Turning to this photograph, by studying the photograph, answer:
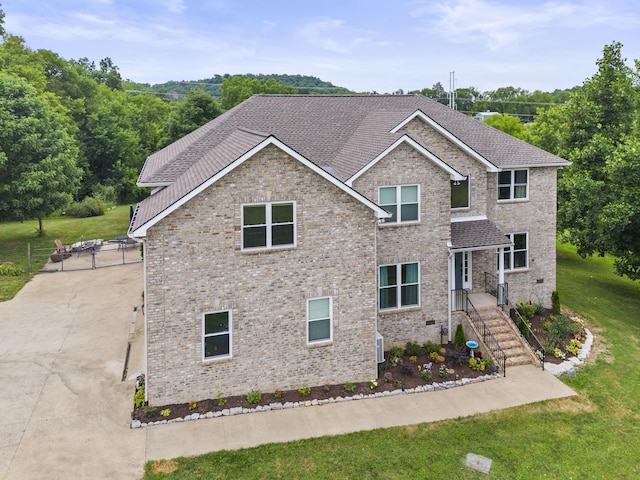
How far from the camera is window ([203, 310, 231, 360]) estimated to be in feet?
42.1

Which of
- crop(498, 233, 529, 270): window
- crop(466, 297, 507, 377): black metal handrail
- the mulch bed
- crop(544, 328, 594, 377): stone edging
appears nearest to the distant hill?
crop(498, 233, 529, 270): window

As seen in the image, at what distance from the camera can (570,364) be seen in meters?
15.7

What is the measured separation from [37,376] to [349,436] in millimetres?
9523

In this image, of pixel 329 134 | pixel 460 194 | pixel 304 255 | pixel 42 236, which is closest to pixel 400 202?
pixel 460 194

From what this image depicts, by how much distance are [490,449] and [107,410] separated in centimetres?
982

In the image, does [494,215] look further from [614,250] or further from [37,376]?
[37,376]

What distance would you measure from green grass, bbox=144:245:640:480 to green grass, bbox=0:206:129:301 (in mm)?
16463

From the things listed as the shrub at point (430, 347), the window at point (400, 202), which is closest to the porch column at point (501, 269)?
the shrub at point (430, 347)

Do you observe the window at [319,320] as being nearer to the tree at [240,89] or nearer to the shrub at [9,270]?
the shrub at [9,270]

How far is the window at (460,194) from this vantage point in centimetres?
1820

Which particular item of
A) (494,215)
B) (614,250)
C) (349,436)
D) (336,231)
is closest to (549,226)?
(494,215)

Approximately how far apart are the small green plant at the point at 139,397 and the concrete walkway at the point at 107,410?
21 centimetres

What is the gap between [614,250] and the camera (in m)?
23.5

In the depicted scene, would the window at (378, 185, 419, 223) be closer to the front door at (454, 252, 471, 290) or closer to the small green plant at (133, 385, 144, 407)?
the front door at (454, 252, 471, 290)
